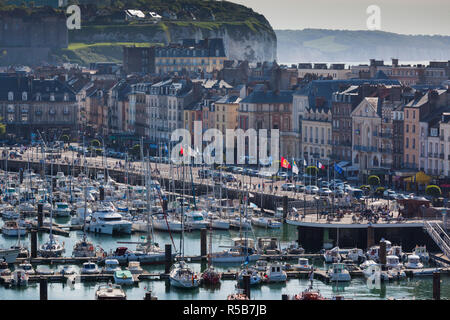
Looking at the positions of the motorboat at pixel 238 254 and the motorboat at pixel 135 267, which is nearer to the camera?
the motorboat at pixel 135 267

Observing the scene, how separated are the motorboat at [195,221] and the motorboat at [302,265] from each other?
11.9 meters

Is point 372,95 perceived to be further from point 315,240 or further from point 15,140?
point 15,140

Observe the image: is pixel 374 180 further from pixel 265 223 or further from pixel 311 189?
pixel 265 223

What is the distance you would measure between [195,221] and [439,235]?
13.0 metres

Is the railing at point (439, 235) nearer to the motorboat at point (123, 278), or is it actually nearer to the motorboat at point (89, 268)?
the motorboat at point (123, 278)

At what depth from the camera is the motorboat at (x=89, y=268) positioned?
5069 cm

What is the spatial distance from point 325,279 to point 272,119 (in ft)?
133

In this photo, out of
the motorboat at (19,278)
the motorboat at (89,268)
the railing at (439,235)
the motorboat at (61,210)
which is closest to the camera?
the motorboat at (19,278)

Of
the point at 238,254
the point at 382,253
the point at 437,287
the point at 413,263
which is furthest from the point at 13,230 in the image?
the point at 437,287

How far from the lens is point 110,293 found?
45.9 m

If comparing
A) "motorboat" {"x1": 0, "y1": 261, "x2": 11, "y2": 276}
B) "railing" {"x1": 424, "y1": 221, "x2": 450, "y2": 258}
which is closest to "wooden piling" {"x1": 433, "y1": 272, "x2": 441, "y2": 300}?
"railing" {"x1": 424, "y1": 221, "x2": 450, "y2": 258}

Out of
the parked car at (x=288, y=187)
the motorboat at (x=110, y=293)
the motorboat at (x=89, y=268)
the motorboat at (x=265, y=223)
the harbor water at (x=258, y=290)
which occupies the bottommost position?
the harbor water at (x=258, y=290)

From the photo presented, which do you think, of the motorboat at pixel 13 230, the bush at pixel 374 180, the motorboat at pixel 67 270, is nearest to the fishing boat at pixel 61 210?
the motorboat at pixel 13 230
